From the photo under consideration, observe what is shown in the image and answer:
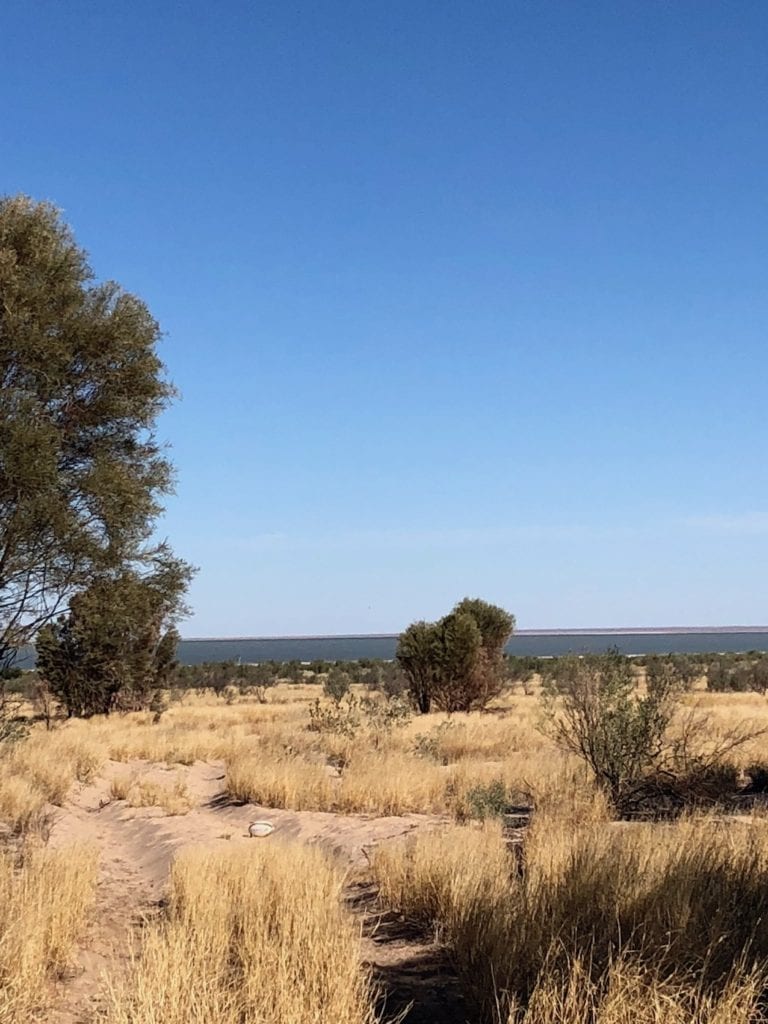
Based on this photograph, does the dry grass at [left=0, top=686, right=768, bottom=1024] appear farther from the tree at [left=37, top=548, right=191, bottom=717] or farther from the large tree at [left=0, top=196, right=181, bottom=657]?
the tree at [left=37, top=548, right=191, bottom=717]

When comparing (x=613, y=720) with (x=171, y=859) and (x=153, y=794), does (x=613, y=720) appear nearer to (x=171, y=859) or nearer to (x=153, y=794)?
(x=171, y=859)

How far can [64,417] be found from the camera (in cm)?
1126

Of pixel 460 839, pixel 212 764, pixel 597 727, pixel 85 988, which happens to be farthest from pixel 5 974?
pixel 212 764

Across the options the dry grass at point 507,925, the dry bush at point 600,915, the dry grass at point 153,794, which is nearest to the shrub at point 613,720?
the dry grass at point 507,925

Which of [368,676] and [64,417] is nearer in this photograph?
[64,417]

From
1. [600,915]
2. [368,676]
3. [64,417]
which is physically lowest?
[368,676]

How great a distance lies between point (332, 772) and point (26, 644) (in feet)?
23.4

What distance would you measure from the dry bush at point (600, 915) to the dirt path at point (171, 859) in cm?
27

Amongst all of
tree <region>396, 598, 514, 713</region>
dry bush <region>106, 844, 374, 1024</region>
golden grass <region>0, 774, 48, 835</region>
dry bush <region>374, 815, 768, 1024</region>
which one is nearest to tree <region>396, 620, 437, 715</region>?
tree <region>396, 598, 514, 713</region>

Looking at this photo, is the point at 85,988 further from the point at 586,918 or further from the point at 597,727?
the point at 597,727

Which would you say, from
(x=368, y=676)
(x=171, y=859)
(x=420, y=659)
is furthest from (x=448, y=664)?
(x=171, y=859)

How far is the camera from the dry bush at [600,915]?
450cm

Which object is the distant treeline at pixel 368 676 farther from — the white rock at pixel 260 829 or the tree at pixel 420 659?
the white rock at pixel 260 829

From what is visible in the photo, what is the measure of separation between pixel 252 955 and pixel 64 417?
7564 millimetres
